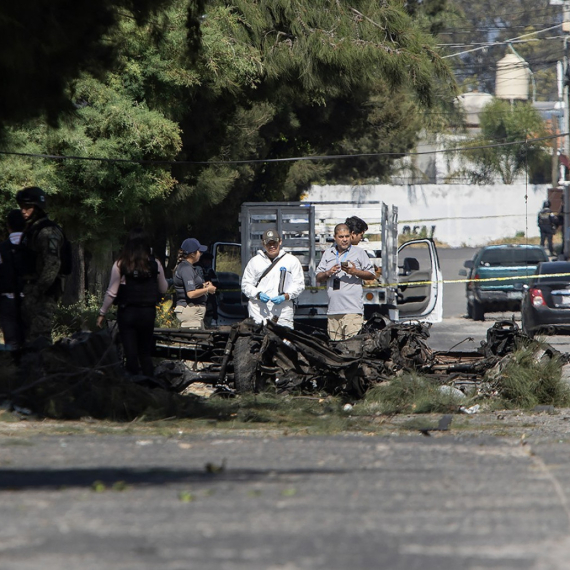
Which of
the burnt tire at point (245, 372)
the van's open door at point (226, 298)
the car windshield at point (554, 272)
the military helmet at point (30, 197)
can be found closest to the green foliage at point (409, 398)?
the burnt tire at point (245, 372)

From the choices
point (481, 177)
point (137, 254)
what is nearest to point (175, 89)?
point (137, 254)

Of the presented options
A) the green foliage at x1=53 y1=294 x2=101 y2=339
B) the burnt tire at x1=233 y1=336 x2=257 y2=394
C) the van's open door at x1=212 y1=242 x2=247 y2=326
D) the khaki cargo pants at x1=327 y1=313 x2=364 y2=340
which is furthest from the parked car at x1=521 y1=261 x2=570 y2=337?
the burnt tire at x1=233 y1=336 x2=257 y2=394

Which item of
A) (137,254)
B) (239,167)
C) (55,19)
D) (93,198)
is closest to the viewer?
(55,19)

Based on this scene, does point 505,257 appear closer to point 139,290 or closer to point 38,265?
point 139,290

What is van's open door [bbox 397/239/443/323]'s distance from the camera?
1888 cm

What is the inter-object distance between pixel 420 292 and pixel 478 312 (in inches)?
231

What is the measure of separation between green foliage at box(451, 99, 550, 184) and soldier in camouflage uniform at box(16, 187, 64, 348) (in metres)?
55.2

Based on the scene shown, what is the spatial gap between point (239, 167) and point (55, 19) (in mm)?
16677

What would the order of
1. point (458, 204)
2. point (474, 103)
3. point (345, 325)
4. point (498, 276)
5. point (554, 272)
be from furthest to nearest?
point (474, 103) < point (458, 204) < point (498, 276) < point (554, 272) < point (345, 325)

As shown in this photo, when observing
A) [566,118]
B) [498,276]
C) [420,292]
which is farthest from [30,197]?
[566,118]

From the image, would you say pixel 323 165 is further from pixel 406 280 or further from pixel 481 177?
→ pixel 481 177

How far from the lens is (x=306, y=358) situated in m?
9.69

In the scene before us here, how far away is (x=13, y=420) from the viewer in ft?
26.7

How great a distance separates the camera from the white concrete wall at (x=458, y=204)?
60.8 metres
